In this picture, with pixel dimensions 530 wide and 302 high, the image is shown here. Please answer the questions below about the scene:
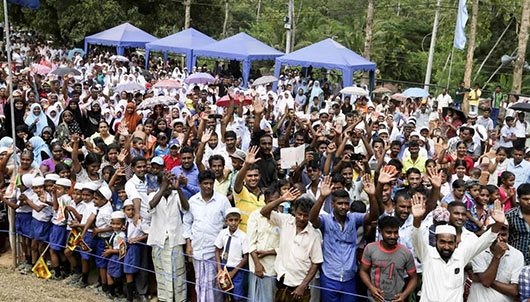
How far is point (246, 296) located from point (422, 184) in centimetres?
227

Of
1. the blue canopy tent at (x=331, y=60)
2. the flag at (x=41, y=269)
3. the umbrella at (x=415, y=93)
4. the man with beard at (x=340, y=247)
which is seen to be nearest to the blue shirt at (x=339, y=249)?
the man with beard at (x=340, y=247)

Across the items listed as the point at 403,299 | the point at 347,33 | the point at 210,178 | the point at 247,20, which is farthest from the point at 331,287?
the point at 247,20

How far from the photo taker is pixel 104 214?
20.9ft

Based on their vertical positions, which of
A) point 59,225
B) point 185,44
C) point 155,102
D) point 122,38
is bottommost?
→ point 59,225

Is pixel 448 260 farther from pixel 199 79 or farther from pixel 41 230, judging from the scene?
pixel 199 79

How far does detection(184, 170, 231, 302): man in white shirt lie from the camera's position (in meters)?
5.74

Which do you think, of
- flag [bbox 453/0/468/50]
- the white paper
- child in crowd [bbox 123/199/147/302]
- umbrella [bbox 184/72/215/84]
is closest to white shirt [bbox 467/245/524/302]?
the white paper

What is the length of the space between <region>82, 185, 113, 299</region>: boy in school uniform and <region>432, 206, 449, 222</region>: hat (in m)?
3.44

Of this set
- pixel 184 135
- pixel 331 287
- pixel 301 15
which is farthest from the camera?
pixel 301 15

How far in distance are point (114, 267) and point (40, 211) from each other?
50.9 inches

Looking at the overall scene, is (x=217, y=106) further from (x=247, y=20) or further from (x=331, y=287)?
(x=247, y=20)

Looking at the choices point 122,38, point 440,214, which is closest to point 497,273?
point 440,214

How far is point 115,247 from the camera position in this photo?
6312mm

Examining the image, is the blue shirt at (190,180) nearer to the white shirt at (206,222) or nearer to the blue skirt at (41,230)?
the white shirt at (206,222)
